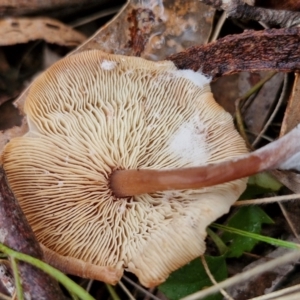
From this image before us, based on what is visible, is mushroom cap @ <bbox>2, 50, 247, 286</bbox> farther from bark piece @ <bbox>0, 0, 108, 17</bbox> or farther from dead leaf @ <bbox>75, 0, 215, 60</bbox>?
bark piece @ <bbox>0, 0, 108, 17</bbox>

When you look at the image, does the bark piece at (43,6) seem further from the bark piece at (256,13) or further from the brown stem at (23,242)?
the brown stem at (23,242)

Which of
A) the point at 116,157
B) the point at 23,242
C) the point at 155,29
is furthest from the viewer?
the point at 155,29

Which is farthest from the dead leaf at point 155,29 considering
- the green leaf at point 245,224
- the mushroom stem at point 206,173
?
the green leaf at point 245,224

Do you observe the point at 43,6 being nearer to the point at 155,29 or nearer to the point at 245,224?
the point at 155,29

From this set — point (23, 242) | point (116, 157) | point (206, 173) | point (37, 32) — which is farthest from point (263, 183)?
point (37, 32)

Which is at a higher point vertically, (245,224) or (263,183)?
(263,183)
